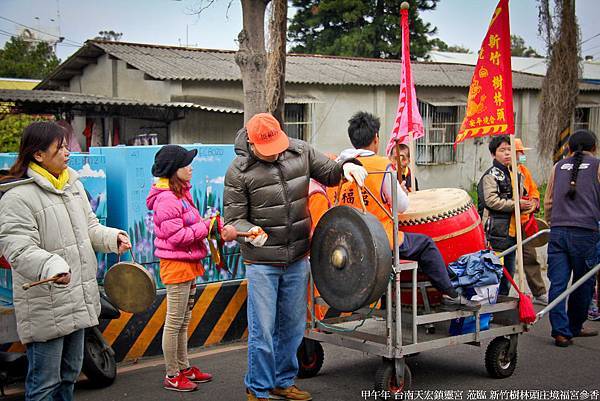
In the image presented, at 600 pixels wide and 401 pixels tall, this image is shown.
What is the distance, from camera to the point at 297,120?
18.0m

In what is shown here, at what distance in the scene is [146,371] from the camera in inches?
226

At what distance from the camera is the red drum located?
521 cm

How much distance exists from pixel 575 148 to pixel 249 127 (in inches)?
139

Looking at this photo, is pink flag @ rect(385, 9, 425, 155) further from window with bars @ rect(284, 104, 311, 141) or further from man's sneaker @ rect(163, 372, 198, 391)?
window with bars @ rect(284, 104, 311, 141)

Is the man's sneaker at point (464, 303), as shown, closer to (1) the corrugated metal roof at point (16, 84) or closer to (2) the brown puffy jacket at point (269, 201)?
(2) the brown puffy jacket at point (269, 201)

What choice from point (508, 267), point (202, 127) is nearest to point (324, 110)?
point (202, 127)

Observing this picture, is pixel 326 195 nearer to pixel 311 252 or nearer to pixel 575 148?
pixel 311 252

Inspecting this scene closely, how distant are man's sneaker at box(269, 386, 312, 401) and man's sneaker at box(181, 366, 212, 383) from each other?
743 mm

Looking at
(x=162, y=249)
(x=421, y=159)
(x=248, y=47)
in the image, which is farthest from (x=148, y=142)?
(x=162, y=249)

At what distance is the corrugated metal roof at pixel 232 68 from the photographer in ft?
52.4

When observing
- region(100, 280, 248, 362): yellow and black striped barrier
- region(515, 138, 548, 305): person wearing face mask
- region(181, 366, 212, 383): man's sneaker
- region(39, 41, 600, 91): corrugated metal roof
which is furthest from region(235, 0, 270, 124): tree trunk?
region(39, 41, 600, 91): corrugated metal roof

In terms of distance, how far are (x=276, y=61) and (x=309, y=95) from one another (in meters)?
8.76

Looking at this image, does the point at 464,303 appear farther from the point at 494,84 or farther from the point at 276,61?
the point at 276,61

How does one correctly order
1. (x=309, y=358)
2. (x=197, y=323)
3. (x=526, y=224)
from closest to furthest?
(x=309, y=358)
(x=197, y=323)
(x=526, y=224)
